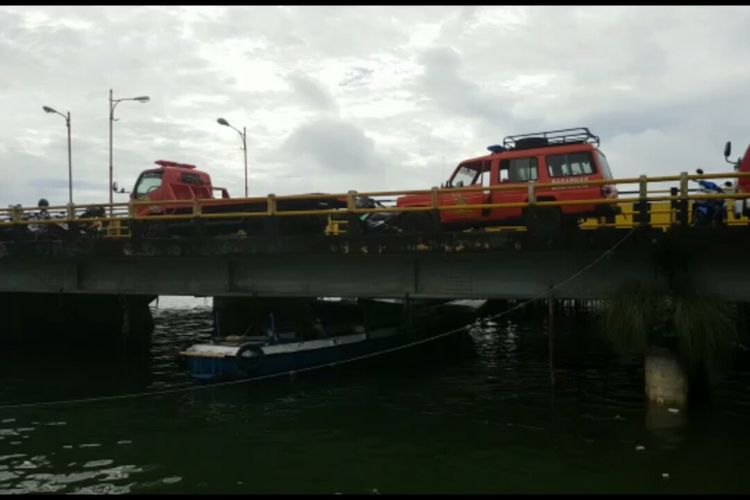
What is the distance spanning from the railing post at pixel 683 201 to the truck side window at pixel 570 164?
3.18 meters

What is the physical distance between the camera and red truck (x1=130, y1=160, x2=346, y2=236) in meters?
17.7

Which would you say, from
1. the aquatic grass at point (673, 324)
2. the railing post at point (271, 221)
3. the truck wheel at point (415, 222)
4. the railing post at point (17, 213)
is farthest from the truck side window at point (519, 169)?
the railing post at point (17, 213)

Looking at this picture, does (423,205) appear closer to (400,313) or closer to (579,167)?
(579,167)

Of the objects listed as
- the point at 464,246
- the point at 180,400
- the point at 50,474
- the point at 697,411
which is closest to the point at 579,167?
the point at 464,246

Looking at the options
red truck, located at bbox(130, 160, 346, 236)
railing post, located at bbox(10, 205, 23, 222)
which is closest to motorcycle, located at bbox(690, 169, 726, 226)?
red truck, located at bbox(130, 160, 346, 236)

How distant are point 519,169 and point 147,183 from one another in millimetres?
13832

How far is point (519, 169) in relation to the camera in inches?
649

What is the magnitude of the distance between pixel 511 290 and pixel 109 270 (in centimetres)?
1272

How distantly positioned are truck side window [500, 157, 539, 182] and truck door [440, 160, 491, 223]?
507 mm

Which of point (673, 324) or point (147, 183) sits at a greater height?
point (147, 183)

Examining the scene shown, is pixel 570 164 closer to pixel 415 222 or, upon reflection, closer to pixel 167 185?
pixel 415 222

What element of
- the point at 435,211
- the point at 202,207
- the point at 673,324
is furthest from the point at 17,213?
the point at 673,324

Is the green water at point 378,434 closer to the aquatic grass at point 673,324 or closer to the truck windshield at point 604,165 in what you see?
the aquatic grass at point 673,324

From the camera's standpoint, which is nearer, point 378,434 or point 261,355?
point 378,434
